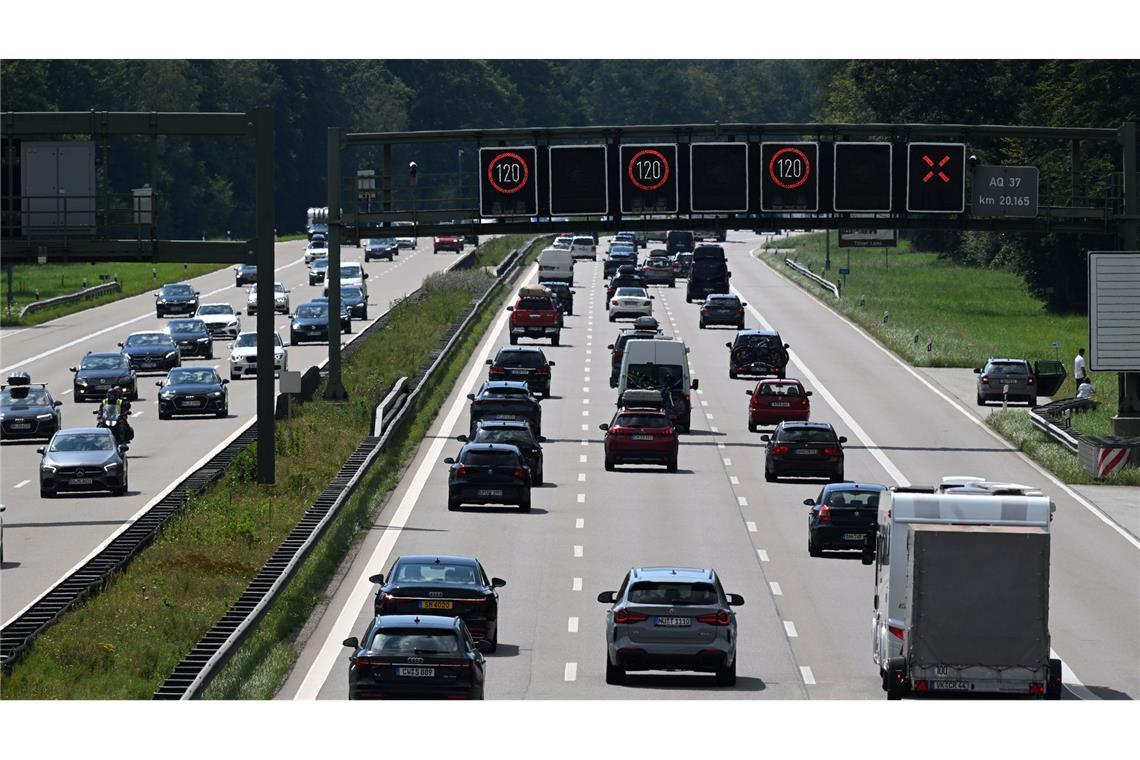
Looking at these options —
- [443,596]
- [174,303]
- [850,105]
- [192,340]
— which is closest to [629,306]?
[174,303]

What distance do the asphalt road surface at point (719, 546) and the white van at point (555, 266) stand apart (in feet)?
102

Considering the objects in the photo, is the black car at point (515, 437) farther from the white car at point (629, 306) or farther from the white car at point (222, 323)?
the white car at point (629, 306)

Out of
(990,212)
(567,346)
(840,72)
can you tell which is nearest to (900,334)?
(567,346)

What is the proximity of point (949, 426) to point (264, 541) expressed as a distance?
26853 millimetres

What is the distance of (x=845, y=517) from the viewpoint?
37094mm

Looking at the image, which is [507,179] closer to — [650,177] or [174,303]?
[650,177]

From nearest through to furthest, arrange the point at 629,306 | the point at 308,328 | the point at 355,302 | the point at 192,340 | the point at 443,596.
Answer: the point at 443,596
the point at 192,340
the point at 308,328
the point at 629,306
the point at 355,302

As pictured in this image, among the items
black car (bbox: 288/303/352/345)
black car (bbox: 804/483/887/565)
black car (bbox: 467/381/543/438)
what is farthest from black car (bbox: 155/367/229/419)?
black car (bbox: 804/483/887/565)

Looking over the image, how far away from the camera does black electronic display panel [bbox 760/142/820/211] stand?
57594 mm

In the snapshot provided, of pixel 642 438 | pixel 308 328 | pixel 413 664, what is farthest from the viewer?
pixel 308 328

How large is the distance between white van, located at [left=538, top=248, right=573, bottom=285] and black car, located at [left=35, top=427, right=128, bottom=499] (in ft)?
187

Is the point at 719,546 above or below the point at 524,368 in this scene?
below

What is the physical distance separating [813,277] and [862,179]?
51478mm

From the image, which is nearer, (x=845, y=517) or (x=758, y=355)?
(x=845, y=517)
